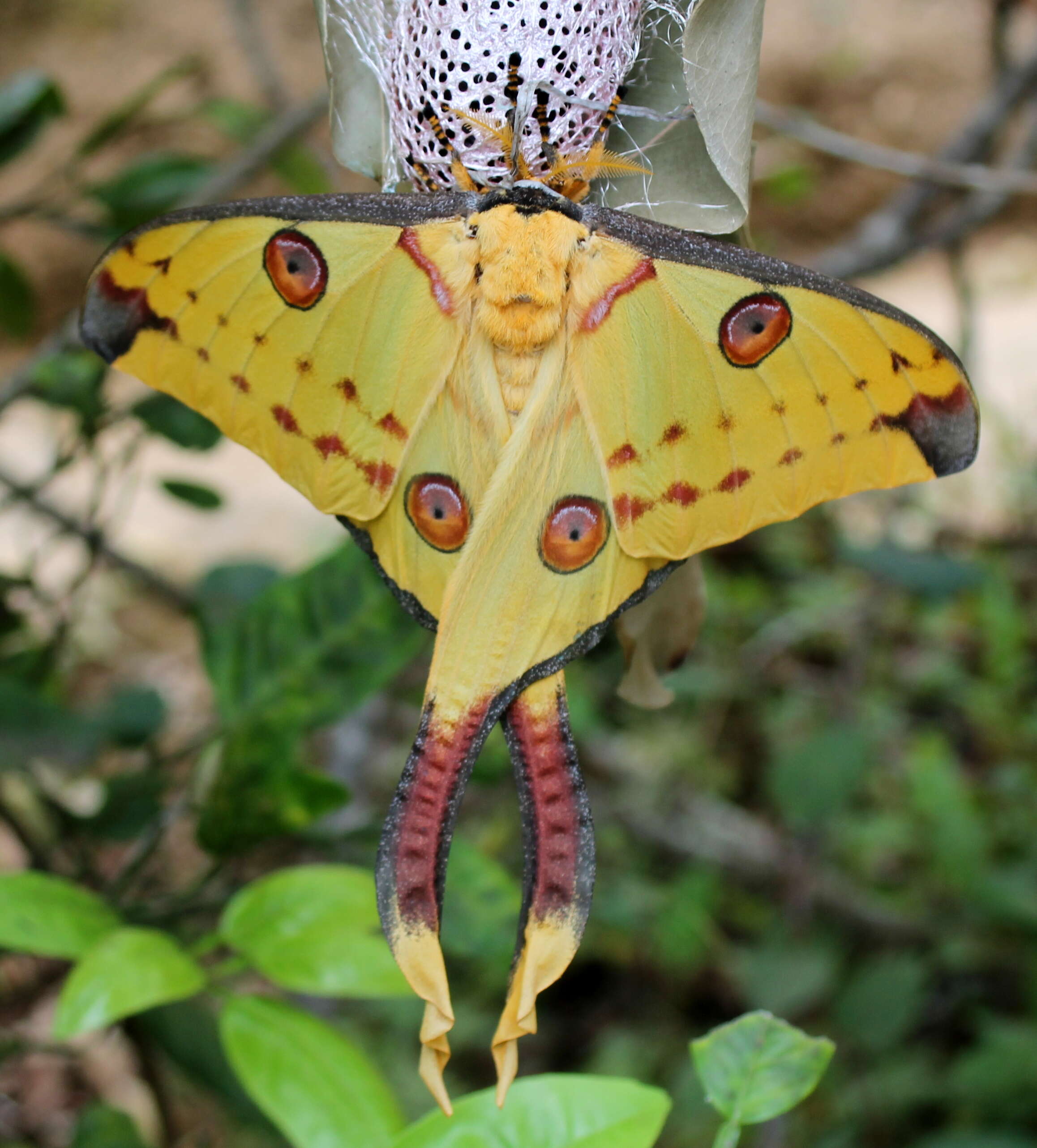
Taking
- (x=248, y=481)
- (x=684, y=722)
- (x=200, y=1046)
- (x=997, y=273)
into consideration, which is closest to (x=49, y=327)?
(x=248, y=481)

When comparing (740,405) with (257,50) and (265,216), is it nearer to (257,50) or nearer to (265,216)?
(265,216)

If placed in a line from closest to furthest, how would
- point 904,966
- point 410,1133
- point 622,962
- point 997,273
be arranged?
point 410,1133, point 904,966, point 622,962, point 997,273

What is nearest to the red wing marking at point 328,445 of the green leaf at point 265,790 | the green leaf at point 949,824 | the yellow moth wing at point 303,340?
the yellow moth wing at point 303,340

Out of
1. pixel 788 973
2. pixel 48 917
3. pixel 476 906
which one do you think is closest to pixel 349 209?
pixel 48 917

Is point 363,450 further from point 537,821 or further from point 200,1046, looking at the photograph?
point 200,1046

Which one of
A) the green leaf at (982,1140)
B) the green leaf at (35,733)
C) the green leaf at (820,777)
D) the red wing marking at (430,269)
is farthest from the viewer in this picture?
the green leaf at (820,777)

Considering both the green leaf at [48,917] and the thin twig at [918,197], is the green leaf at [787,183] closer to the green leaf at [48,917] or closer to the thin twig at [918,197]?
the thin twig at [918,197]
